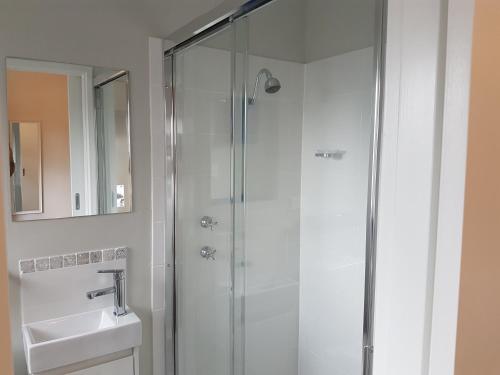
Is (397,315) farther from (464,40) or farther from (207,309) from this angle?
(207,309)

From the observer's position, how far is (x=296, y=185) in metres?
2.40

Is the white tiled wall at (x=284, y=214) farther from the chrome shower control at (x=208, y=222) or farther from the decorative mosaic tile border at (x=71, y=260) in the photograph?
the decorative mosaic tile border at (x=71, y=260)

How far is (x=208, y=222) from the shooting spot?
218 centimetres

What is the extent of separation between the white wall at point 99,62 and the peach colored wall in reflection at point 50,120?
6 cm

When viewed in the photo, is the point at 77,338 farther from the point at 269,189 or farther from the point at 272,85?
the point at 272,85

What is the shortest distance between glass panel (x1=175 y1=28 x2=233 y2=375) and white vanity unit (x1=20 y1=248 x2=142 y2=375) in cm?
37

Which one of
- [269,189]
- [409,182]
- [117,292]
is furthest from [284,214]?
[409,182]

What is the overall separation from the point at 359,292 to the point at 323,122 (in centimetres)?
94

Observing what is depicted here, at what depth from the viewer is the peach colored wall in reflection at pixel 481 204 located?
0.67 m

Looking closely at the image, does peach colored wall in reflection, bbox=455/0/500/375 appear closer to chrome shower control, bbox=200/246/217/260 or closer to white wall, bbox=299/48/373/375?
white wall, bbox=299/48/373/375

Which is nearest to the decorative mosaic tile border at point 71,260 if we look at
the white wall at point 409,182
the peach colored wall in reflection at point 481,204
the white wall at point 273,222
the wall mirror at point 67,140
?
the wall mirror at point 67,140

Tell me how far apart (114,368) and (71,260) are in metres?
0.54

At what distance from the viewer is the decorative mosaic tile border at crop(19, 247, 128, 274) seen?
183 centimetres

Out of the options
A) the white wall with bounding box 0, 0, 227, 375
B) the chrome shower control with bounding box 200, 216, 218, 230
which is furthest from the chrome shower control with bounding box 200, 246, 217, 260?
the white wall with bounding box 0, 0, 227, 375
